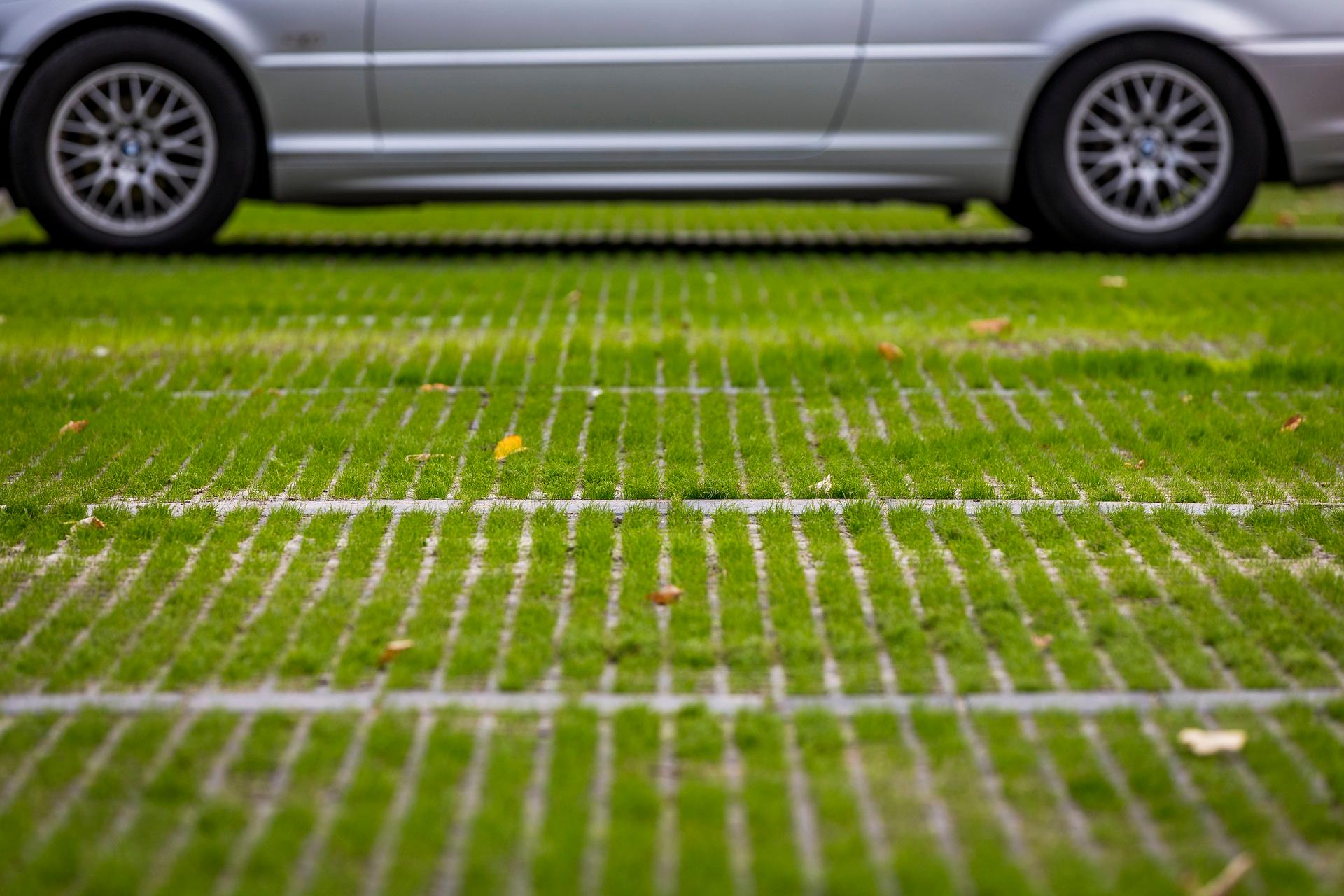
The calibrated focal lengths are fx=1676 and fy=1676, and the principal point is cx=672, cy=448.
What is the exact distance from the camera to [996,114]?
8.08m

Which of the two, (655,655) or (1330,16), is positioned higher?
(1330,16)

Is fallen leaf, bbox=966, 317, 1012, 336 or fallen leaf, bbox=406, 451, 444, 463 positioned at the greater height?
fallen leaf, bbox=406, 451, 444, 463

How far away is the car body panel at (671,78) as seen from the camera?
26.1ft

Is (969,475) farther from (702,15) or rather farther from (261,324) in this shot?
(702,15)

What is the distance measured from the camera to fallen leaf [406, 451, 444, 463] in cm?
467

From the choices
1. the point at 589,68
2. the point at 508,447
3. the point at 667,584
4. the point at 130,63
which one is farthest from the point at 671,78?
the point at 667,584

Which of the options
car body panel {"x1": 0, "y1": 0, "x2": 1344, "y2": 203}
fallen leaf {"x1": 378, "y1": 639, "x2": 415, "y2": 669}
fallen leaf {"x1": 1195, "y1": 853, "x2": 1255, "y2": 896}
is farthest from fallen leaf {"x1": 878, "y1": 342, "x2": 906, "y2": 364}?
fallen leaf {"x1": 1195, "y1": 853, "x2": 1255, "y2": 896}

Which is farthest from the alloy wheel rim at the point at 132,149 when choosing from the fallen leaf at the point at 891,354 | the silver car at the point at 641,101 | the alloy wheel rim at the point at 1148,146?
the alloy wheel rim at the point at 1148,146

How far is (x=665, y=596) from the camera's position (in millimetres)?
3564

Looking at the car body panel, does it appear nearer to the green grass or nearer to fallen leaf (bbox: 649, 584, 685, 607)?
the green grass

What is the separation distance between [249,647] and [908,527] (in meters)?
1.62

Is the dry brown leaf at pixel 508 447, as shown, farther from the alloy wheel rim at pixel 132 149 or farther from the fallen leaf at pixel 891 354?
the alloy wheel rim at pixel 132 149

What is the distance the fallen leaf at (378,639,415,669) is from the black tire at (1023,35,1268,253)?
18.7 feet

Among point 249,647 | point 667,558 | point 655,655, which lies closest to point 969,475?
point 667,558
